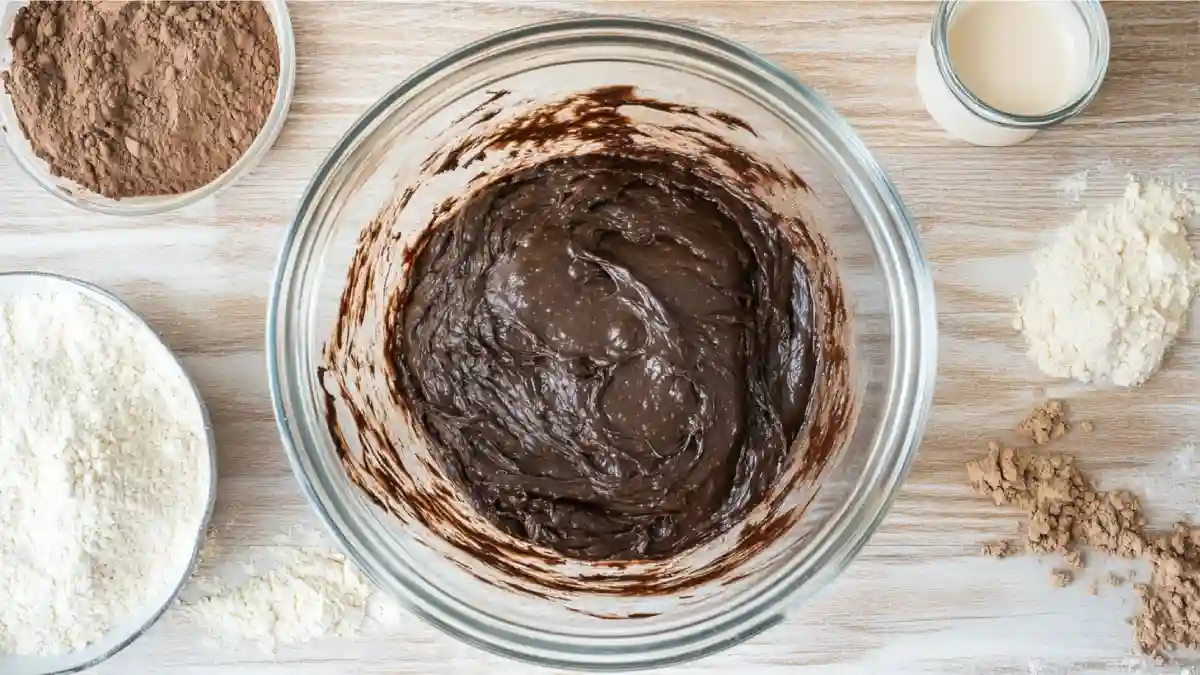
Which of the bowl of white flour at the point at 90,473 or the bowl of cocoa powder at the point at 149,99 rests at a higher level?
the bowl of cocoa powder at the point at 149,99

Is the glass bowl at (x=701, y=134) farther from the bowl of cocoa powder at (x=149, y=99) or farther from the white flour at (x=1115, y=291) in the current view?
the white flour at (x=1115, y=291)

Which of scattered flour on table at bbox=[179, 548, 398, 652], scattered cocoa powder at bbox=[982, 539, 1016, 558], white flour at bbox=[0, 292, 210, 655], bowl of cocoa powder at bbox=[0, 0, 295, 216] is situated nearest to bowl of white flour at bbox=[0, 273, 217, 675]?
white flour at bbox=[0, 292, 210, 655]

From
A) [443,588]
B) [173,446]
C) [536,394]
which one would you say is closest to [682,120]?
[536,394]

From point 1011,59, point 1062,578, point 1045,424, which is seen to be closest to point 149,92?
point 1011,59

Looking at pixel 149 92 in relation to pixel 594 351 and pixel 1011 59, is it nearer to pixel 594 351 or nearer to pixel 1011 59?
pixel 594 351

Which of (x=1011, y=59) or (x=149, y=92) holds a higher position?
(x=1011, y=59)

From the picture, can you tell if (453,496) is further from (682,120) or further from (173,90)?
(173,90)

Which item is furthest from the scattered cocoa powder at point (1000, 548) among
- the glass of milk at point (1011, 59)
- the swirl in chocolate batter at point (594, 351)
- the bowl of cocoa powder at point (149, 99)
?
the bowl of cocoa powder at point (149, 99)
